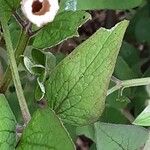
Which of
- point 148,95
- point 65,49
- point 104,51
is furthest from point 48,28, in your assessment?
point 65,49

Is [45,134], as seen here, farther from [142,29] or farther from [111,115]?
[142,29]

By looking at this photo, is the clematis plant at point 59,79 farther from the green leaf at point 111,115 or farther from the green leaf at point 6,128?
the green leaf at point 111,115

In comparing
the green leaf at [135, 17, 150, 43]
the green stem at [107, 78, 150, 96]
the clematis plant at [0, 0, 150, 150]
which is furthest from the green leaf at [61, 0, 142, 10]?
the green leaf at [135, 17, 150, 43]

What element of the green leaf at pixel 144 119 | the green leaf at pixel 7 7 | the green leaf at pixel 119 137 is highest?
the green leaf at pixel 7 7

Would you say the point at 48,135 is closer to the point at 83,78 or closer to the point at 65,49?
the point at 83,78

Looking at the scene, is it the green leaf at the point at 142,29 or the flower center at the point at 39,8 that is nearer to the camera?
the flower center at the point at 39,8

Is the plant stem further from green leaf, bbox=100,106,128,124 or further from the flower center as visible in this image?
green leaf, bbox=100,106,128,124

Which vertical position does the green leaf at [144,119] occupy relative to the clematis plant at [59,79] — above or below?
below

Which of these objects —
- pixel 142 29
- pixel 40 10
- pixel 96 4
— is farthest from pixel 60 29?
pixel 142 29

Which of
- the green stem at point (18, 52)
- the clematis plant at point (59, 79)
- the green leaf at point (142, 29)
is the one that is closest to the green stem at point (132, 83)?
the clematis plant at point (59, 79)
